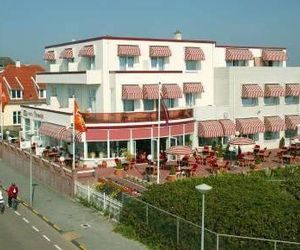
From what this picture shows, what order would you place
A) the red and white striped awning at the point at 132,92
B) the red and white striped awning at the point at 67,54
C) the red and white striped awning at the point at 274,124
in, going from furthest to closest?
the red and white striped awning at the point at 274,124 → the red and white striped awning at the point at 67,54 → the red and white striped awning at the point at 132,92

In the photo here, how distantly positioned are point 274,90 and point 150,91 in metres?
14.3

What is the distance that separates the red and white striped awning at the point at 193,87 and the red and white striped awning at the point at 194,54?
232cm

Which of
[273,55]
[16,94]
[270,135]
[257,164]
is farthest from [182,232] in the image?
[16,94]

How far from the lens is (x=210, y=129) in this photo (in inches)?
1913

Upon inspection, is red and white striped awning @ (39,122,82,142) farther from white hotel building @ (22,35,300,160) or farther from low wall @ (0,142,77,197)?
low wall @ (0,142,77,197)

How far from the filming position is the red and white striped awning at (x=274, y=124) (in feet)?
174

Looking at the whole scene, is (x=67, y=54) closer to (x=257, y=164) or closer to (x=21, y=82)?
(x=257, y=164)

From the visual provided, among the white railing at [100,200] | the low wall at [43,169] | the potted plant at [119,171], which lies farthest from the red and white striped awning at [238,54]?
the white railing at [100,200]

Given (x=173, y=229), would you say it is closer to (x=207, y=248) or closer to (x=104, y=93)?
(x=207, y=248)

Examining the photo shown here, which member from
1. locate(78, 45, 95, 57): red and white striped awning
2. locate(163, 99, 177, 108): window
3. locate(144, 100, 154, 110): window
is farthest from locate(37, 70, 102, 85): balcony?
locate(163, 99, 177, 108): window

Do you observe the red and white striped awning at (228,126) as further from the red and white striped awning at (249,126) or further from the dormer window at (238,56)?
the dormer window at (238,56)

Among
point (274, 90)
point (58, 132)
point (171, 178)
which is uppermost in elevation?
point (274, 90)

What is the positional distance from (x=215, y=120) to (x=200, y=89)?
10.7 feet

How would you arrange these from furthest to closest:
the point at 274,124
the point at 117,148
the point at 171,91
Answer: the point at 274,124 < the point at 171,91 < the point at 117,148
